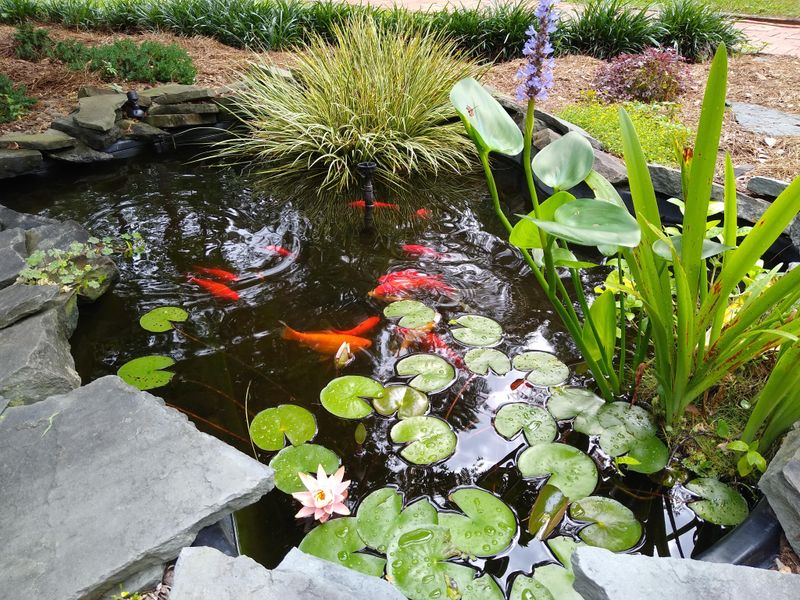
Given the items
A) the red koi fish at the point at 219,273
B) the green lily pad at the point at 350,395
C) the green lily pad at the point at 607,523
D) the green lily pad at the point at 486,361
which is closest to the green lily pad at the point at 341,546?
the green lily pad at the point at 350,395

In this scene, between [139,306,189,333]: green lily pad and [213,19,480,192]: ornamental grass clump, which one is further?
[213,19,480,192]: ornamental grass clump

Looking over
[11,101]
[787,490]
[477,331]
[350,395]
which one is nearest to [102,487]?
[350,395]

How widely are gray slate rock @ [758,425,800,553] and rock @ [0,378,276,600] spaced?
119cm

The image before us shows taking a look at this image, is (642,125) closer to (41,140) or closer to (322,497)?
(322,497)

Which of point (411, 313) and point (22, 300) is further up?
point (22, 300)

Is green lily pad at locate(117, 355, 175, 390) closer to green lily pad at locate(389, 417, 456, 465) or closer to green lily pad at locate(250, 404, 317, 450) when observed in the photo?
green lily pad at locate(250, 404, 317, 450)

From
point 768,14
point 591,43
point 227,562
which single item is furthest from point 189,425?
point 768,14

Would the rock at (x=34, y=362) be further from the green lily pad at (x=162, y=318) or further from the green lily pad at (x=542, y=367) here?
the green lily pad at (x=542, y=367)

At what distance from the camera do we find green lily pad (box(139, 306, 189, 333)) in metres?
2.39

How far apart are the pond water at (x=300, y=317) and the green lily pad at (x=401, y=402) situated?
4 centimetres

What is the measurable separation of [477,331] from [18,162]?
3.63 meters

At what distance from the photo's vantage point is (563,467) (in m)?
1.67

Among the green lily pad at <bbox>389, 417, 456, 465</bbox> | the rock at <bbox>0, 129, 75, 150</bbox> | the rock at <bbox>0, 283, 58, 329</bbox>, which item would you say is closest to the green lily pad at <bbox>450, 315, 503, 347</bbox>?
the green lily pad at <bbox>389, 417, 456, 465</bbox>

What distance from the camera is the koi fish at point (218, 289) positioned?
103 inches
